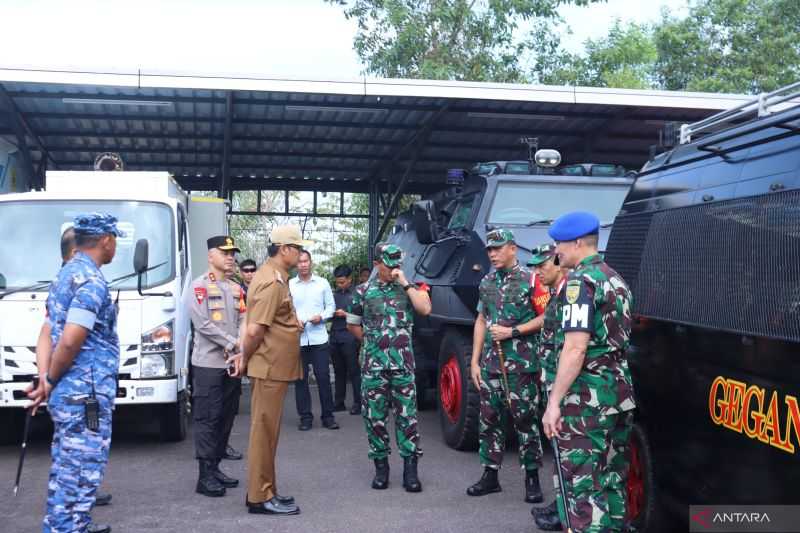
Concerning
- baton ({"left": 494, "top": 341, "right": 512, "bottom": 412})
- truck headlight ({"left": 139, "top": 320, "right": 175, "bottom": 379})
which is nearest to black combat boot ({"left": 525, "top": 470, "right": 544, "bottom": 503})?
baton ({"left": 494, "top": 341, "right": 512, "bottom": 412})

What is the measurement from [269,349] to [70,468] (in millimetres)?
1491

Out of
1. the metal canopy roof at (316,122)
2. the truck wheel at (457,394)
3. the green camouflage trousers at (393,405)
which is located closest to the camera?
the green camouflage trousers at (393,405)

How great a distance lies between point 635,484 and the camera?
4465 mm

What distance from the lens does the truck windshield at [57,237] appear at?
7.59m

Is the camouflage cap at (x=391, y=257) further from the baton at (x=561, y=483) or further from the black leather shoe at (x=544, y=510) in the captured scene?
→ the baton at (x=561, y=483)

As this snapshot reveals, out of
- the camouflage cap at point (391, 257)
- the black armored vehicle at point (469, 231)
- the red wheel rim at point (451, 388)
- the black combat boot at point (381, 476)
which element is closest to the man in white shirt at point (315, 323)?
the black armored vehicle at point (469, 231)

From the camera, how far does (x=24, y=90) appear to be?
1112 cm

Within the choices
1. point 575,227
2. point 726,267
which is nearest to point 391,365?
point 575,227

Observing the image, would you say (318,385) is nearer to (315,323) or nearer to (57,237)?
(315,323)

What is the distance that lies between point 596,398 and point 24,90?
9635 mm

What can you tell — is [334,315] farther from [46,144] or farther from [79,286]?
[46,144]

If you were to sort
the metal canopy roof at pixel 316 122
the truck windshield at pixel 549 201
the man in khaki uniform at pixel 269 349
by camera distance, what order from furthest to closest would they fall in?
the metal canopy roof at pixel 316 122 → the truck windshield at pixel 549 201 → the man in khaki uniform at pixel 269 349

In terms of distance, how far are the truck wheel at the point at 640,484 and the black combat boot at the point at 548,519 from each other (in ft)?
2.50

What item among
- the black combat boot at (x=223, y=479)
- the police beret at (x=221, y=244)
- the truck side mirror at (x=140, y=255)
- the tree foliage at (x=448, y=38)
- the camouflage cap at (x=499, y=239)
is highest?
the tree foliage at (x=448, y=38)
